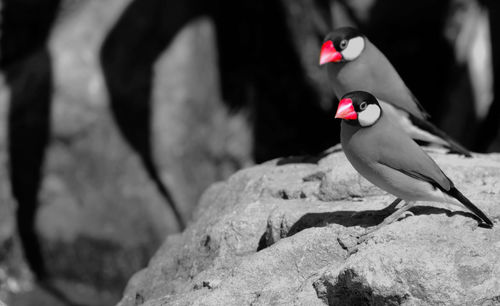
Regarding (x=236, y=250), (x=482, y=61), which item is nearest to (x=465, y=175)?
(x=236, y=250)

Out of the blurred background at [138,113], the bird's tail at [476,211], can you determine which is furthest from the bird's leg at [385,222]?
the blurred background at [138,113]

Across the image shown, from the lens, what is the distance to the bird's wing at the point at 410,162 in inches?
172

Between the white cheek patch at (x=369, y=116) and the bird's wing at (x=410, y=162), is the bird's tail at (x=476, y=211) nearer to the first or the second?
the bird's wing at (x=410, y=162)

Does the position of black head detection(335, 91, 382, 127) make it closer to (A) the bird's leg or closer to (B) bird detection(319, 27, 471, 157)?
(A) the bird's leg

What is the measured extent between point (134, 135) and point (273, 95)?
1.71 meters

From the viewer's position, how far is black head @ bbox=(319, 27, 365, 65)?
6.02 m

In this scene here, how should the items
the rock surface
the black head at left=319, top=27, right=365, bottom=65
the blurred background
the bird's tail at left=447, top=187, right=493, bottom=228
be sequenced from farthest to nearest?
1. the blurred background
2. the black head at left=319, top=27, right=365, bottom=65
3. the bird's tail at left=447, top=187, right=493, bottom=228
4. the rock surface

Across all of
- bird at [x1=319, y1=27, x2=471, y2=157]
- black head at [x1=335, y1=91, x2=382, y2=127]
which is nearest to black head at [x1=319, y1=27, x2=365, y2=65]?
bird at [x1=319, y1=27, x2=471, y2=157]

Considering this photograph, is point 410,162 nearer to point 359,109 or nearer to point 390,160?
point 390,160

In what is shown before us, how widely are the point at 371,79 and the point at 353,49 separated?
0.80 feet

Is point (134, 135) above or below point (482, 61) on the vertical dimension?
above

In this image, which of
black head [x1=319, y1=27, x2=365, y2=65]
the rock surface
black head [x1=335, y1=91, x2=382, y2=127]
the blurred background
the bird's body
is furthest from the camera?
the blurred background

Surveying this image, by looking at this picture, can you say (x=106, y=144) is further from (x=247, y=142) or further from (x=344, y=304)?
(x=344, y=304)

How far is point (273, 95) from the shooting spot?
1035cm
